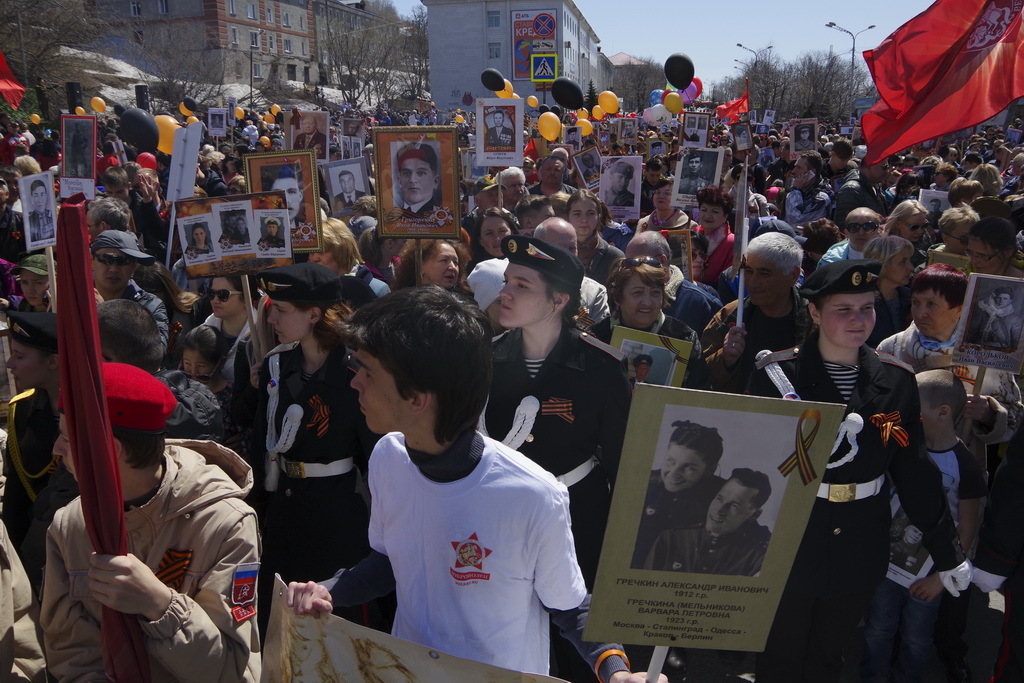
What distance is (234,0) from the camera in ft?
247

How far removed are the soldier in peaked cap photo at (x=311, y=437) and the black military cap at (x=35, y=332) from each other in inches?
32.0

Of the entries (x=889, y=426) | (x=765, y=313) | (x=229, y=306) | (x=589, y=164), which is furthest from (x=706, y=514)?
(x=589, y=164)

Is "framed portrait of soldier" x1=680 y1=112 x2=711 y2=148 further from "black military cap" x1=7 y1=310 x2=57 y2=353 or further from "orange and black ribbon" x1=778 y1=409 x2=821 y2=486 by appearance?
"orange and black ribbon" x1=778 y1=409 x2=821 y2=486

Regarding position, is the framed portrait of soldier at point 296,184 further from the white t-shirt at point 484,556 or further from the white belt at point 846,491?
the white t-shirt at point 484,556

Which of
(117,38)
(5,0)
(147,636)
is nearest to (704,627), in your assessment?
(147,636)

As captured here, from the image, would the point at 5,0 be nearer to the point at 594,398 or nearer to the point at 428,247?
the point at 428,247

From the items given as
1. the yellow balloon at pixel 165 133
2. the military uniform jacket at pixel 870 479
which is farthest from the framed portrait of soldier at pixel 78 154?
the military uniform jacket at pixel 870 479

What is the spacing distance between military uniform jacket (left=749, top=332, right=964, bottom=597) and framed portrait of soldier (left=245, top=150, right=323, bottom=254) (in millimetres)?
3583

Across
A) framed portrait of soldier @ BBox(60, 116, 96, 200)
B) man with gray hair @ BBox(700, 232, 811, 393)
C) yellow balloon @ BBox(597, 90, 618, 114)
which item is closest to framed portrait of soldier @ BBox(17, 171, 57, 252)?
framed portrait of soldier @ BBox(60, 116, 96, 200)

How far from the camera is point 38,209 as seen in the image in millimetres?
5770

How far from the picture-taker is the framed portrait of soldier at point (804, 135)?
47.1 ft

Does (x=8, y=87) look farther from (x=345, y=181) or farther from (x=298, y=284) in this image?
(x=298, y=284)

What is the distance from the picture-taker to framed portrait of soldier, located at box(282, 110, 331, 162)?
10.2m

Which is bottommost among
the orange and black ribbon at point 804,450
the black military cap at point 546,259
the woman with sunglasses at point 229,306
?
the woman with sunglasses at point 229,306
